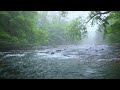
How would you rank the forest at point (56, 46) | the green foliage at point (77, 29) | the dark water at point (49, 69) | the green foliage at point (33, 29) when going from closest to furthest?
the dark water at point (49, 69) → the forest at point (56, 46) → the green foliage at point (77, 29) → the green foliage at point (33, 29)

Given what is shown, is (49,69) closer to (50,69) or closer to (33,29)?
(50,69)

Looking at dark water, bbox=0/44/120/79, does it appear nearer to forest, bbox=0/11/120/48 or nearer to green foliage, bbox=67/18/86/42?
forest, bbox=0/11/120/48

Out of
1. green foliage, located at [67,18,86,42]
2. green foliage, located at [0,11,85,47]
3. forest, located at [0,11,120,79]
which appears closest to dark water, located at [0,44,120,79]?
forest, located at [0,11,120,79]

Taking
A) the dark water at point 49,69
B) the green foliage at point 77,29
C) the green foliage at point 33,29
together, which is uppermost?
the green foliage at point 33,29

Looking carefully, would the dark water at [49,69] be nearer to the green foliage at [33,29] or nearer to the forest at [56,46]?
the forest at [56,46]

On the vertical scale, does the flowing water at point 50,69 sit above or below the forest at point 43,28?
below

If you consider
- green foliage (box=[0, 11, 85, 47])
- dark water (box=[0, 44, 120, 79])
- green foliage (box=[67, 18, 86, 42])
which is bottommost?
dark water (box=[0, 44, 120, 79])

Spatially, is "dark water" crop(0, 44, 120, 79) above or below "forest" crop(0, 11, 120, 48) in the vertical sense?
below

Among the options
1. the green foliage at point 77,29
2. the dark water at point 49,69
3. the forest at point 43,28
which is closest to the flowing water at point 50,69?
the dark water at point 49,69
